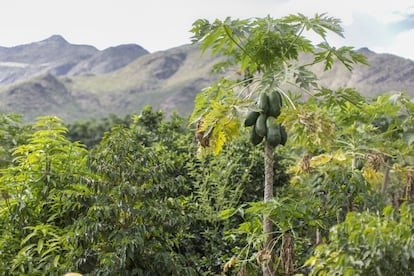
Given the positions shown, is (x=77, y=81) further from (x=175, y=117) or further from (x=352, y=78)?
(x=175, y=117)

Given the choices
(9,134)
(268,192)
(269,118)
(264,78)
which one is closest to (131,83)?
(9,134)

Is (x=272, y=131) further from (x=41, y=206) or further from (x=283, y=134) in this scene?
(x=41, y=206)

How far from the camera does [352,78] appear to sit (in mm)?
81562

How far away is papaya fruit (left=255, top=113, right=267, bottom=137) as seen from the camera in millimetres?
3604

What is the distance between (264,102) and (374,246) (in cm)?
133

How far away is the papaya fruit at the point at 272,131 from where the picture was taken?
3.56 meters

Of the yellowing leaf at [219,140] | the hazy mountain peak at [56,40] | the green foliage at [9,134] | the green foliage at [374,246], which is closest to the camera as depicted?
the green foliage at [374,246]

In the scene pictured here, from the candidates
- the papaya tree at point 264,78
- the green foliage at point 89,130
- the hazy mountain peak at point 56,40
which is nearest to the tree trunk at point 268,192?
the papaya tree at point 264,78

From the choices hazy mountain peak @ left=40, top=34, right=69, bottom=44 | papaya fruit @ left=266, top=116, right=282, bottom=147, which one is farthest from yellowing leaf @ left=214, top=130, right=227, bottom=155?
hazy mountain peak @ left=40, top=34, right=69, bottom=44

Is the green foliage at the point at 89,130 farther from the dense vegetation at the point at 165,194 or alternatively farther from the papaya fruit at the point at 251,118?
the papaya fruit at the point at 251,118

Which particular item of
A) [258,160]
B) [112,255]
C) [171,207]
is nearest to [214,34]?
[171,207]

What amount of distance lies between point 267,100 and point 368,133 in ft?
9.15

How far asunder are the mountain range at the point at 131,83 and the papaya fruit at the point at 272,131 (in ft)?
162

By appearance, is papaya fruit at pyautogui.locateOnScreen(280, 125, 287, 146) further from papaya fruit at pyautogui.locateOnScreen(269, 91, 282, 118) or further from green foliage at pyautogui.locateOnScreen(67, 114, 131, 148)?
green foliage at pyautogui.locateOnScreen(67, 114, 131, 148)
